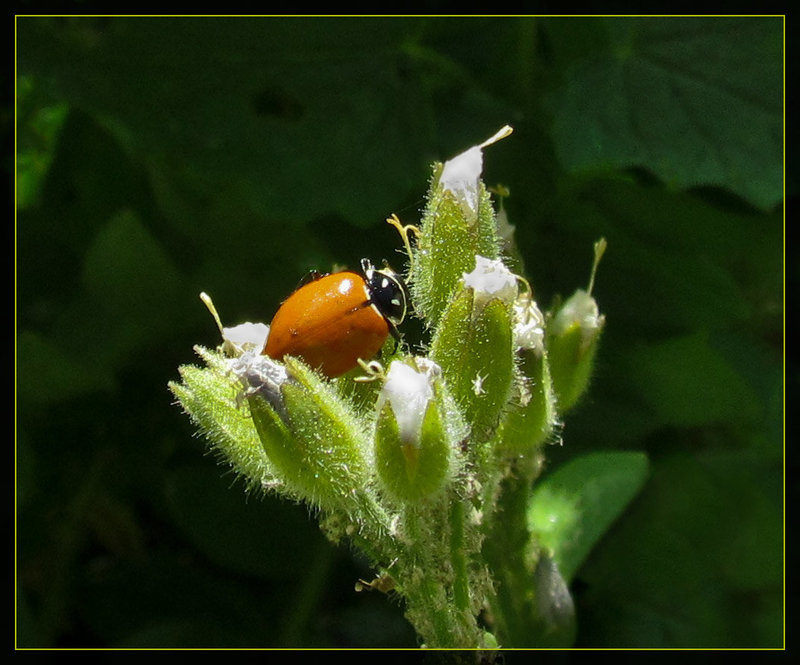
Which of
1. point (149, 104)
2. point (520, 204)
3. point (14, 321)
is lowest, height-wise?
point (14, 321)

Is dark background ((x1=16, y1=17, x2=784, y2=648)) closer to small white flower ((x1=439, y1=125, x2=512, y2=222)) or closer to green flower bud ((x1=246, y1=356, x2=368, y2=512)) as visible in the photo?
small white flower ((x1=439, y1=125, x2=512, y2=222))

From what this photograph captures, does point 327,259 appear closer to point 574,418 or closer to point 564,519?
point 574,418

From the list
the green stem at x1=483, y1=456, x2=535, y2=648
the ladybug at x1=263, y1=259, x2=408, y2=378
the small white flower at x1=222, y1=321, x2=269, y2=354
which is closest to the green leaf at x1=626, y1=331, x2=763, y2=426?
the green stem at x1=483, y1=456, x2=535, y2=648

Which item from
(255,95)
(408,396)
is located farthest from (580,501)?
(255,95)

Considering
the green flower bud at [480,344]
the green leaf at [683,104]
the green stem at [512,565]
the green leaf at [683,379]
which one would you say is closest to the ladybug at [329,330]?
the green flower bud at [480,344]

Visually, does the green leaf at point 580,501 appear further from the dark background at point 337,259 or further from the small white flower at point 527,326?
the small white flower at point 527,326
